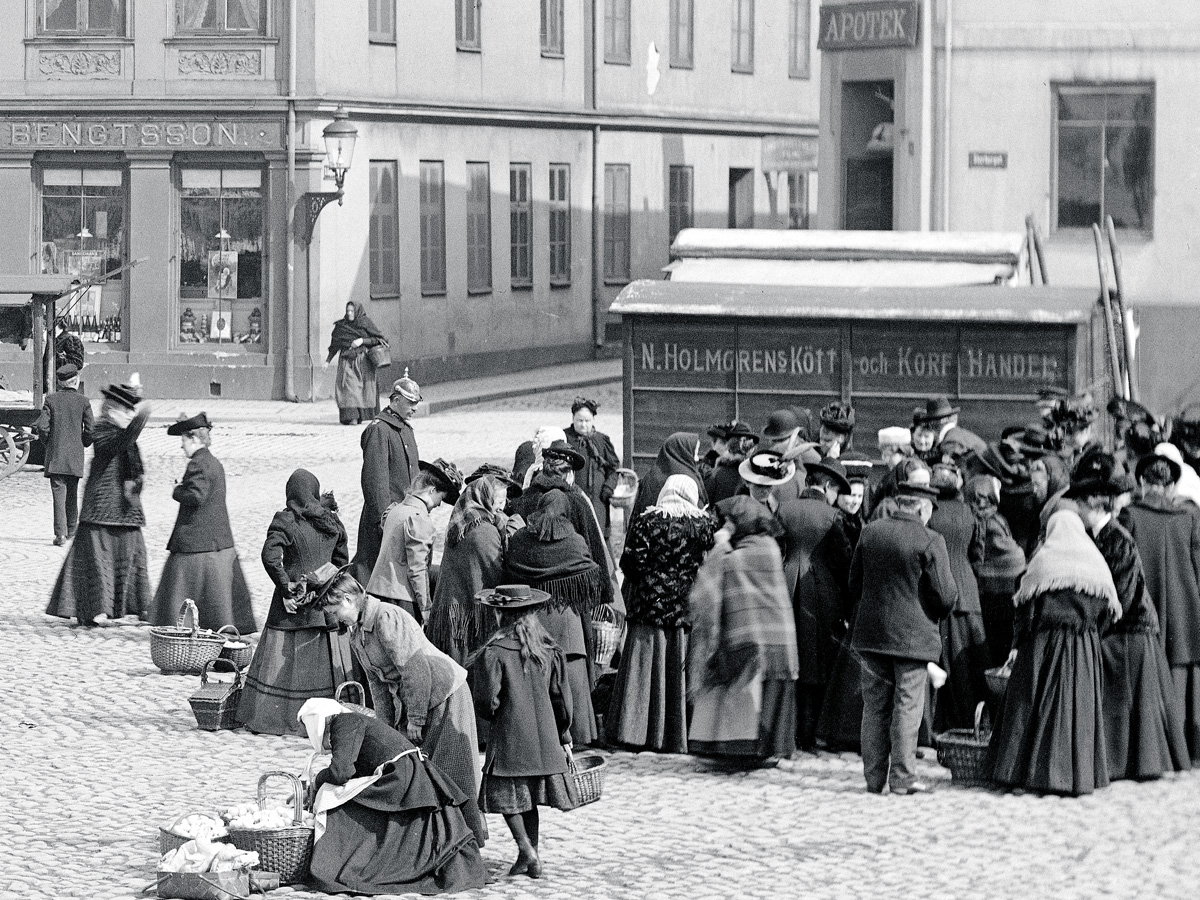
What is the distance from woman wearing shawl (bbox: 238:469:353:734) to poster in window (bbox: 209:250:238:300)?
1834 centimetres

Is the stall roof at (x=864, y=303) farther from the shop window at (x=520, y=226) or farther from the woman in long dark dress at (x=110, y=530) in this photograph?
the shop window at (x=520, y=226)

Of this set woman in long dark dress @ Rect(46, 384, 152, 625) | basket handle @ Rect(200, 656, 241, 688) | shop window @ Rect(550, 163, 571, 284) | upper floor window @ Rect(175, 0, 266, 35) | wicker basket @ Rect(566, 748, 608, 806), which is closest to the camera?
wicker basket @ Rect(566, 748, 608, 806)

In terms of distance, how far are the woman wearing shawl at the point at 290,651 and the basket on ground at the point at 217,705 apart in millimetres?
76

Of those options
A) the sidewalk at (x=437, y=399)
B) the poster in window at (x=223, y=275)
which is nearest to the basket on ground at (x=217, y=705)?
the sidewalk at (x=437, y=399)

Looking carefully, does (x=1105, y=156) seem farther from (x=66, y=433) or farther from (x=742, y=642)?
(x=742, y=642)

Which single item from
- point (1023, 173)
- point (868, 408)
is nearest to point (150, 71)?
point (1023, 173)

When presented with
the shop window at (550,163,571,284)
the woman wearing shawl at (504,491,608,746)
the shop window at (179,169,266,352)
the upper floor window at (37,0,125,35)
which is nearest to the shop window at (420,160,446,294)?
the shop window at (179,169,266,352)

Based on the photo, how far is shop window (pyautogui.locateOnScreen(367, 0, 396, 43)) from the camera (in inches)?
1258

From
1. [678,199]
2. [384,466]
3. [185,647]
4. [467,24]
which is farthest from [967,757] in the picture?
[678,199]

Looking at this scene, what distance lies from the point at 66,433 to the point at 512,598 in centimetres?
1012

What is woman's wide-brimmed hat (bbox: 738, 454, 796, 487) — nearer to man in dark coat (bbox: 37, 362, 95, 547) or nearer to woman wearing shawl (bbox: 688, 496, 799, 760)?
woman wearing shawl (bbox: 688, 496, 799, 760)

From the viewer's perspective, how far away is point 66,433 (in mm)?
19344

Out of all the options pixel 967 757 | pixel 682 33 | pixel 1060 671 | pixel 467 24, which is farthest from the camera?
pixel 682 33

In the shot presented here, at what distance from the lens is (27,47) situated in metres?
31.5
